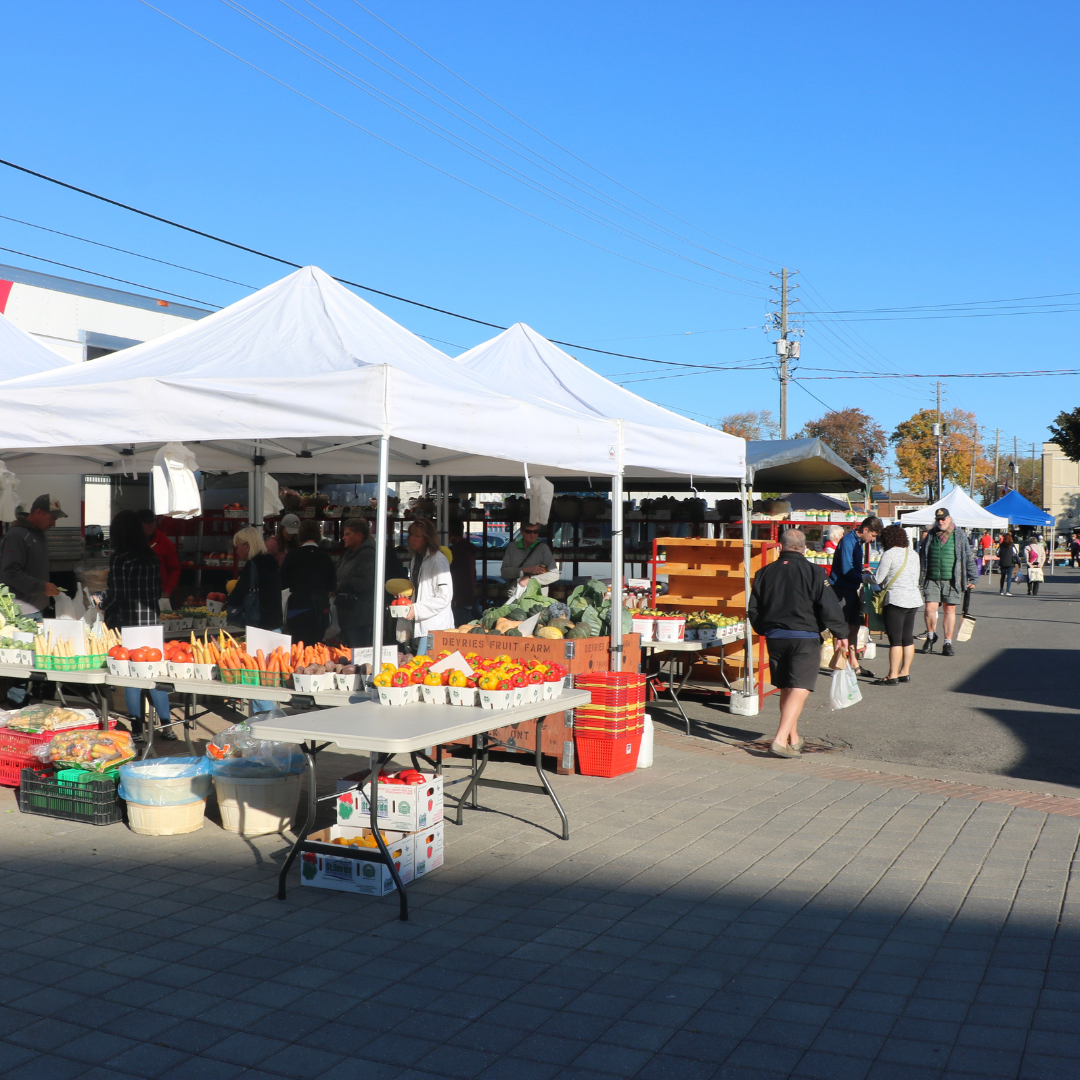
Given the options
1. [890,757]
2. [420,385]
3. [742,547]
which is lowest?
[890,757]

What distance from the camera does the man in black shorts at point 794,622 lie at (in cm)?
809

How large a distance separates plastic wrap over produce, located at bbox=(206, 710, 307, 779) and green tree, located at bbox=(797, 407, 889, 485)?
61.4m

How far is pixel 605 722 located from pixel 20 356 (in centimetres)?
696

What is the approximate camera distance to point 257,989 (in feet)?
13.0

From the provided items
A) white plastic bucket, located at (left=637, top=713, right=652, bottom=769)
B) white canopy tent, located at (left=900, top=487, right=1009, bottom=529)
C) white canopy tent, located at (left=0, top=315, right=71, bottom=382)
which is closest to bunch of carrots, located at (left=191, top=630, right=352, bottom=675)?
white plastic bucket, located at (left=637, top=713, right=652, bottom=769)

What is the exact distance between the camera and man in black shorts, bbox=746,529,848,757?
8.09m

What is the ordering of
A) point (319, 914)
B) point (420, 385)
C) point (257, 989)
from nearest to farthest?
point (257, 989) → point (319, 914) → point (420, 385)

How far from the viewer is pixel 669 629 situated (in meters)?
9.48

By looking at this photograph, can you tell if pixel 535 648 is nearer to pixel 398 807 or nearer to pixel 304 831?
pixel 398 807

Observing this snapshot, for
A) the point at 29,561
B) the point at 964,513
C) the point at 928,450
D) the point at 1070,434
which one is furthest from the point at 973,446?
the point at 29,561

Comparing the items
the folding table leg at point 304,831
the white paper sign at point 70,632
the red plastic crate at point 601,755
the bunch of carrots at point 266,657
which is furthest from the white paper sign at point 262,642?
the red plastic crate at point 601,755

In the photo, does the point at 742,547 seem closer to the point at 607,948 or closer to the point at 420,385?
the point at 420,385

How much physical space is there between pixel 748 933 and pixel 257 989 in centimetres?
212

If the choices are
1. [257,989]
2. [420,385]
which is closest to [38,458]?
[420,385]
